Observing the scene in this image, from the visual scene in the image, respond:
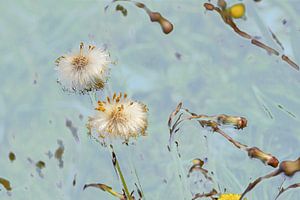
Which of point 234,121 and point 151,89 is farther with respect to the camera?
point 151,89

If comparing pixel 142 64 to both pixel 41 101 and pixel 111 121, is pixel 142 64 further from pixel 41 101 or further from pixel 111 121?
pixel 111 121

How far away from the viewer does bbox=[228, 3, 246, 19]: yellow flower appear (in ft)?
1.57

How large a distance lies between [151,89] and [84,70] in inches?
8.7

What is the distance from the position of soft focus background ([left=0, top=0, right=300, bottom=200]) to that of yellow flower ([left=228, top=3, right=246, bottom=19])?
3cm

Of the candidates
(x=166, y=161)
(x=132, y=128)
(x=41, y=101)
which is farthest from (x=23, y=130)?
(x=132, y=128)

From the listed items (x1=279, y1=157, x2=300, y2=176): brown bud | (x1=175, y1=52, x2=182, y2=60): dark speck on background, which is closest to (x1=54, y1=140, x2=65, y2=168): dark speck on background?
(x1=175, y1=52, x2=182, y2=60): dark speck on background

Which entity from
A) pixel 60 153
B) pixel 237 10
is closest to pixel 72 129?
pixel 60 153

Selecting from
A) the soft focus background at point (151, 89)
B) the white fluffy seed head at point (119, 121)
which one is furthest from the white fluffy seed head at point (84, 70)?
the soft focus background at point (151, 89)

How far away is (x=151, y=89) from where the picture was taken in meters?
0.57

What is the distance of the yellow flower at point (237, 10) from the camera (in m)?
0.48

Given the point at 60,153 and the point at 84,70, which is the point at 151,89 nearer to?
the point at 60,153

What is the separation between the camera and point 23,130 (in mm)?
550

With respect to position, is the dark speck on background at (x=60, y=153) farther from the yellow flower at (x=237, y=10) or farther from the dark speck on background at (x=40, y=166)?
the yellow flower at (x=237, y=10)

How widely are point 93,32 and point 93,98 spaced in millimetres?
258
